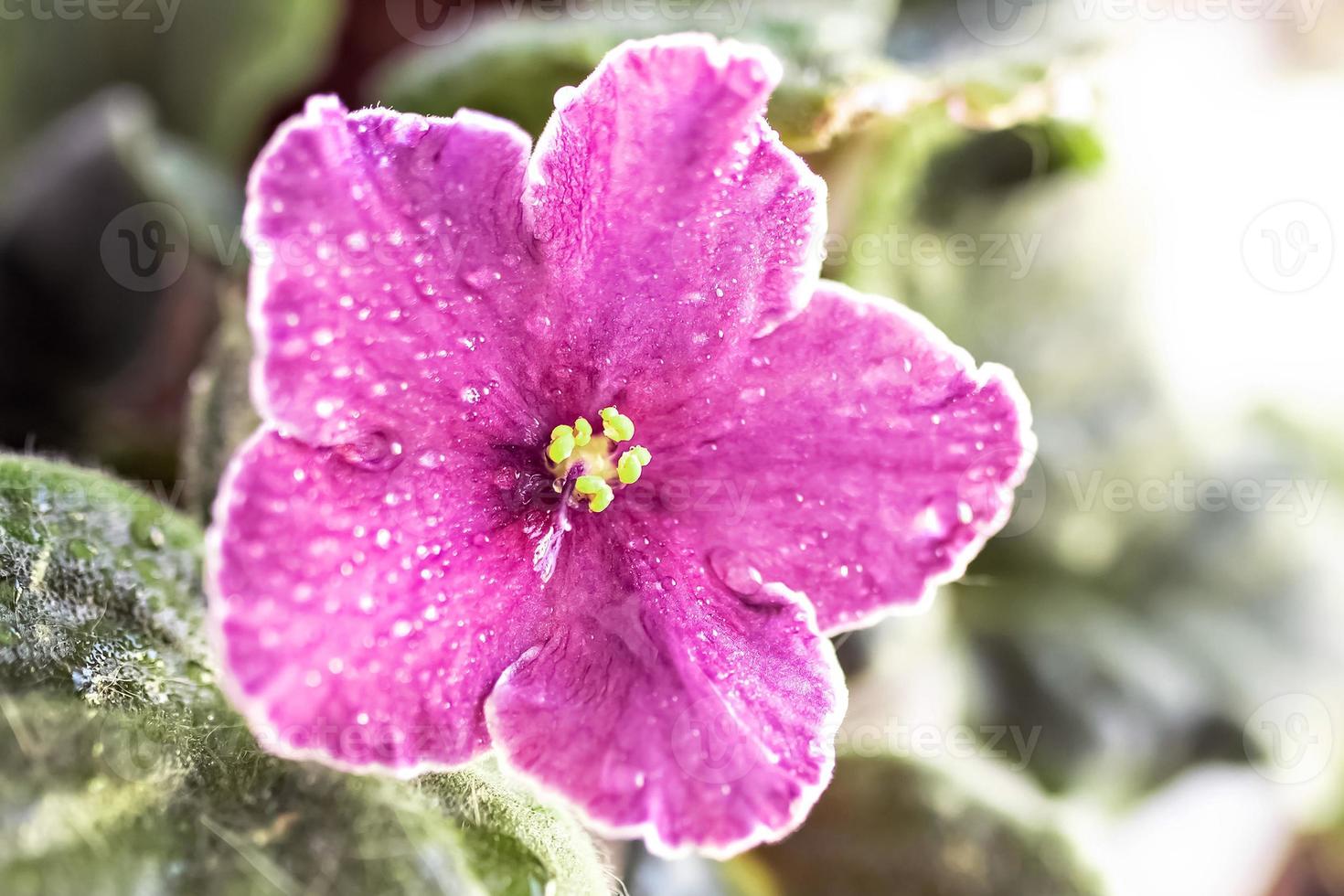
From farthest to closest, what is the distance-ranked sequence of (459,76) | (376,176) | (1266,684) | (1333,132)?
(1333,132), (1266,684), (459,76), (376,176)

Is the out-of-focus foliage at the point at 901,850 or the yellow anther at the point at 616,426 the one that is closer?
the yellow anther at the point at 616,426

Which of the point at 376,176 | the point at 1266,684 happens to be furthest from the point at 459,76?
the point at 1266,684

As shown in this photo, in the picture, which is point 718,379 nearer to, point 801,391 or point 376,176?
point 801,391
